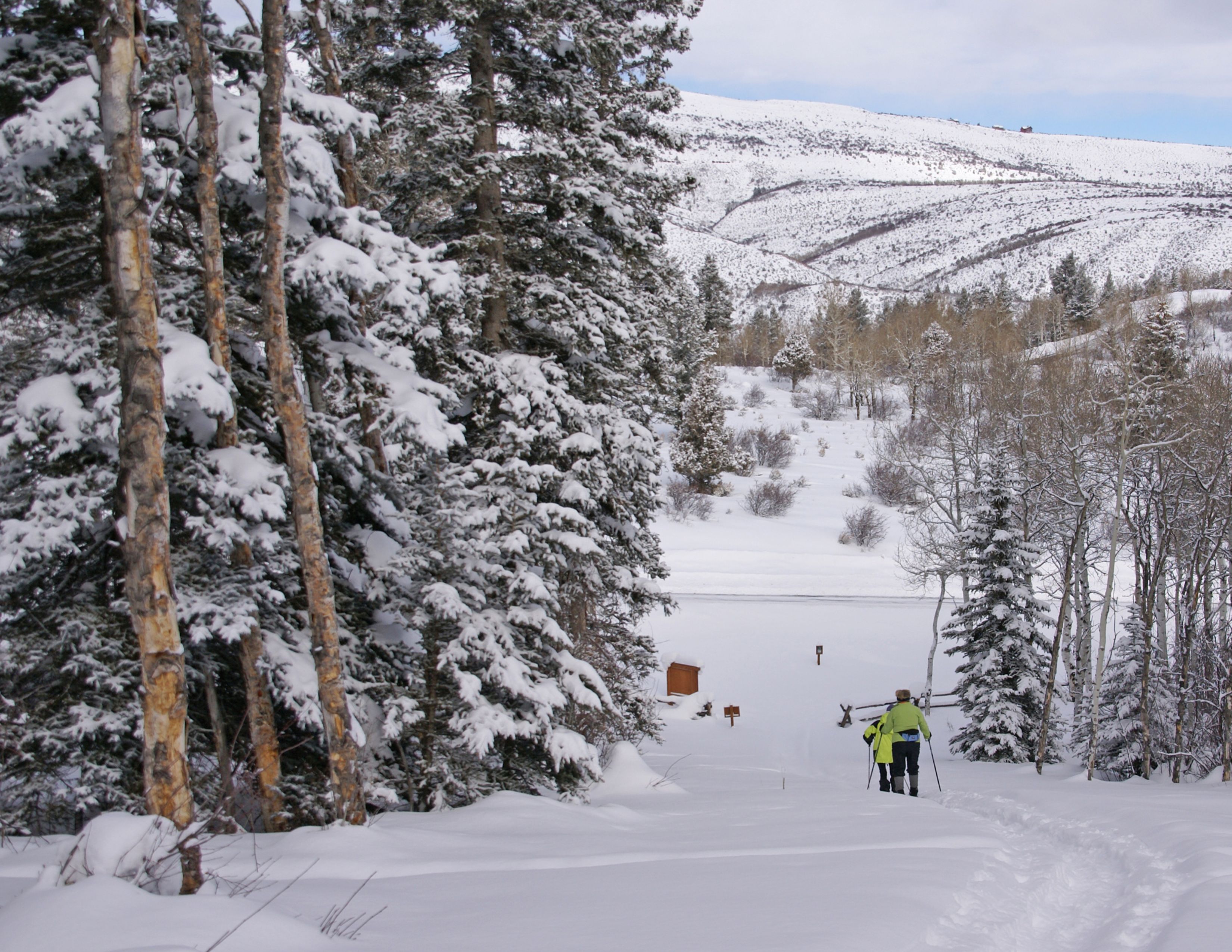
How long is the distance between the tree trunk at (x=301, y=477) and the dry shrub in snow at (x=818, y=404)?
198 ft

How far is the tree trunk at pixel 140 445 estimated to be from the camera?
15.4ft

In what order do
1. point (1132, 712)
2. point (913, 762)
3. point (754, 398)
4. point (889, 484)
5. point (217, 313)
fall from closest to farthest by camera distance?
point (217, 313)
point (913, 762)
point (1132, 712)
point (889, 484)
point (754, 398)

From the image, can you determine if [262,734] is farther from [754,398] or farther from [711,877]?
[754,398]

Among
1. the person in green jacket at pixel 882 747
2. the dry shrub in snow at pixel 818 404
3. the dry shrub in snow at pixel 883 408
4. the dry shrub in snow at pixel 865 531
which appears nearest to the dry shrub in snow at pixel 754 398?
the dry shrub in snow at pixel 818 404

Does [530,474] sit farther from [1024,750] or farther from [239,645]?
[1024,750]

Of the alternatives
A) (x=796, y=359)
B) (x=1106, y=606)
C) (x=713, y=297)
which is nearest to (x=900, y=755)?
(x=1106, y=606)

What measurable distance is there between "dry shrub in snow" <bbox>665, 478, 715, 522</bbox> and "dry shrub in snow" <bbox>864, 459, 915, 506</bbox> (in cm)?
955

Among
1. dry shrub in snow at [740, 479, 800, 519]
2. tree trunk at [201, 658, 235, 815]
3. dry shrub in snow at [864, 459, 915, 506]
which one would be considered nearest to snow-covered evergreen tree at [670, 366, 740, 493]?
dry shrub in snow at [740, 479, 800, 519]

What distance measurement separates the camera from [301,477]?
6688 mm

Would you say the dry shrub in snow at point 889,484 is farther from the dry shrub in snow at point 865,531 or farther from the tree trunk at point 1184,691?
the tree trunk at point 1184,691

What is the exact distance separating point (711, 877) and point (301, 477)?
14.5 ft

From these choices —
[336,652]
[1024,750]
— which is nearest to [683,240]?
[1024,750]

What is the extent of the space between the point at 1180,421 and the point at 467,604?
1822 cm

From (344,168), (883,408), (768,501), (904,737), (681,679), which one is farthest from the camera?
(883,408)
